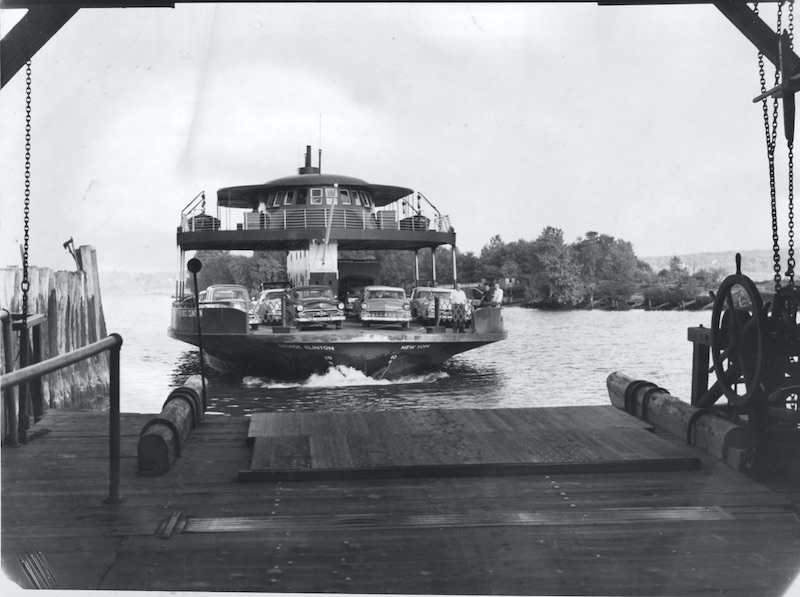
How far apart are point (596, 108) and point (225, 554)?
60.2 meters

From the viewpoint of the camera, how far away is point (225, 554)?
150 inches

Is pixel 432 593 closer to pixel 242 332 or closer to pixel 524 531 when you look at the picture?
pixel 524 531

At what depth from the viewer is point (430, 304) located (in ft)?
77.7

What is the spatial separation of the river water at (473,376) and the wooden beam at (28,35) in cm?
1360

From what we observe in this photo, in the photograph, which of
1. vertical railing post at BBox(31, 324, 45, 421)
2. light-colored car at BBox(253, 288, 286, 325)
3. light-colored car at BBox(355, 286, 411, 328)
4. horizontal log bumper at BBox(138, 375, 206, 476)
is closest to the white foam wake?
light-colored car at BBox(355, 286, 411, 328)

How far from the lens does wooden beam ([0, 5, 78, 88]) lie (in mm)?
4604

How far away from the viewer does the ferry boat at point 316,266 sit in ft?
66.6

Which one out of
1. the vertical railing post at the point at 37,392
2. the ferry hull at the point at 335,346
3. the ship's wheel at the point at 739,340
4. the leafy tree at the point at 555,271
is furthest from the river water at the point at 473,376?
the ship's wheel at the point at 739,340

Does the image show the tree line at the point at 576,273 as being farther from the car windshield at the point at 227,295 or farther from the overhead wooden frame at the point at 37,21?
the overhead wooden frame at the point at 37,21

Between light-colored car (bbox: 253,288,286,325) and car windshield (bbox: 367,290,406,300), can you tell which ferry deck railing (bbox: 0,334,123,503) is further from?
light-colored car (bbox: 253,288,286,325)

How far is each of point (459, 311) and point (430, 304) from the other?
1.30m

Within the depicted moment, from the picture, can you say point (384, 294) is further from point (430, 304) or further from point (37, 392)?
point (37, 392)

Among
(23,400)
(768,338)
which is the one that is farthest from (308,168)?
(768,338)

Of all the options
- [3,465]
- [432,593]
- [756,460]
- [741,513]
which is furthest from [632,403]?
[3,465]
